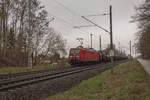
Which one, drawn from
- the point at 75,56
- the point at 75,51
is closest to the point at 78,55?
the point at 75,56

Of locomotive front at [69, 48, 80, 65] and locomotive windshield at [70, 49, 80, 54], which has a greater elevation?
locomotive windshield at [70, 49, 80, 54]

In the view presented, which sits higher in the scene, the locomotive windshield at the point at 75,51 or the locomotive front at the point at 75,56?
the locomotive windshield at the point at 75,51

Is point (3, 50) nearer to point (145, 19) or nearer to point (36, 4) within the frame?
point (36, 4)

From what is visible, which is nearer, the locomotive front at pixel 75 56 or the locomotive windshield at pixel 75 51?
the locomotive front at pixel 75 56

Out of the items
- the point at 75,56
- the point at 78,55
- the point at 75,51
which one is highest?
the point at 75,51

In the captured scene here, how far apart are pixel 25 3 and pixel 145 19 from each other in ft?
71.2

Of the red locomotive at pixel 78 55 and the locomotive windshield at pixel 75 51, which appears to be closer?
the red locomotive at pixel 78 55

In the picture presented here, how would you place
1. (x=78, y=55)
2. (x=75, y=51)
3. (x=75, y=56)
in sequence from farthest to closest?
(x=75, y=51), (x=75, y=56), (x=78, y=55)

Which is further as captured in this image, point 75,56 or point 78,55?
point 75,56

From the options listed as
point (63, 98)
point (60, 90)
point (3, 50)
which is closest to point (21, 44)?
point (3, 50)

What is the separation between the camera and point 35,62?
3030cm

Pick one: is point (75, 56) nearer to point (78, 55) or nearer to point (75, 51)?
point (78, 55)

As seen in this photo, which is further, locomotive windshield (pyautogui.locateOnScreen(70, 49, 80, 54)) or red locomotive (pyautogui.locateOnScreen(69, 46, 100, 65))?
locomotive windshield (pyautogui.locateOnScreen(70, 49, 80, 54))

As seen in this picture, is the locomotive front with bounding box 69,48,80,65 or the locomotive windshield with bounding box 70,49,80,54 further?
the locomotive windshield with bounding box 70,49,80,54
